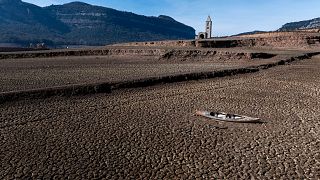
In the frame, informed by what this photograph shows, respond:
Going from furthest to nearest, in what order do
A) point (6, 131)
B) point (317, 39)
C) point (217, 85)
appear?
point (317, 39)
point (217, 85)
point (6, 131)

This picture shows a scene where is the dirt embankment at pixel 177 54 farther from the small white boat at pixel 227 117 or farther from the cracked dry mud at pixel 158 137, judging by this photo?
the small white boat at pixel 227 117

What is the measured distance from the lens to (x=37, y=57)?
1188 inches

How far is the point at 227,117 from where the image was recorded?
11672 millimetres

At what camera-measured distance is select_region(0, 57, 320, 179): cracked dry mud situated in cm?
796

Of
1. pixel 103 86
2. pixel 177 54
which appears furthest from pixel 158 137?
pixel 177 54

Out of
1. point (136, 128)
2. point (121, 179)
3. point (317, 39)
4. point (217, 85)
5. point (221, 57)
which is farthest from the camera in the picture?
point (317, 39)

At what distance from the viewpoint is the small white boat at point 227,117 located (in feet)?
37.4

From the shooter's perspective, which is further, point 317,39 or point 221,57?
point 317,39

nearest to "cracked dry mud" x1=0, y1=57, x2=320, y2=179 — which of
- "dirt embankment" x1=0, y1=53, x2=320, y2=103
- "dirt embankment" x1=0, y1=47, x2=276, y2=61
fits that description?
"dirt embankment" x1=0, y1=53, x2=320, y2=103

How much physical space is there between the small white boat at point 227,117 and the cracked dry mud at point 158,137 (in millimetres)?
306

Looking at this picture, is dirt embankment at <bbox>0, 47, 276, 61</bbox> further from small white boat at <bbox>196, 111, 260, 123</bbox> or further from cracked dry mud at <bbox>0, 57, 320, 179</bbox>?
small white boat at <bbox>196, 111, 260, 123</bbox>

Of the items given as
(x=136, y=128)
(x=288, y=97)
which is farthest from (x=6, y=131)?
(x=288, y=97)

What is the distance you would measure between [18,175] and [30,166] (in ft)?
1.38

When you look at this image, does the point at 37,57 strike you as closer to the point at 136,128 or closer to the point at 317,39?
the point at 136,128
